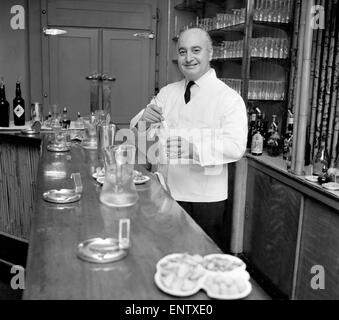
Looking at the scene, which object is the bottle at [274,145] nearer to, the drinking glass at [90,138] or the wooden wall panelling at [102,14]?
the drinking glass at [90,138]

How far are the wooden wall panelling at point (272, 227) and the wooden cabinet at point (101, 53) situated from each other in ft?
9.42

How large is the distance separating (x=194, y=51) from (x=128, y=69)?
3344mm

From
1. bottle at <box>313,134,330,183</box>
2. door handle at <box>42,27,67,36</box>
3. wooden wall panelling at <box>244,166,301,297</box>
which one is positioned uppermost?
door handle at <box>42,27,67,36</box>

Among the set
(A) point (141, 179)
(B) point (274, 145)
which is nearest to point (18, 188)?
(A) point (141, 179)

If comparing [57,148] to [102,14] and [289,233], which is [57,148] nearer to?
[289,233]

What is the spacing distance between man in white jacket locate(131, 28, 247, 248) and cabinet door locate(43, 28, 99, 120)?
301 cm

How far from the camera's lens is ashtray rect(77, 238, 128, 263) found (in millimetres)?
1258

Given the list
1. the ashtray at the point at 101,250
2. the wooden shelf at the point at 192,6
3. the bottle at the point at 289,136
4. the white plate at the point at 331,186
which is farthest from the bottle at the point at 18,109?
the ashtray at the point at 101,250

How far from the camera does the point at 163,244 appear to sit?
141 cm

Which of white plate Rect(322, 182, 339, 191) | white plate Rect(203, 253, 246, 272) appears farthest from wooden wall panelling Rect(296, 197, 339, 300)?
white plate Rect(203, 253, 246, 272)

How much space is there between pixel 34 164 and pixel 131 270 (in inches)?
106

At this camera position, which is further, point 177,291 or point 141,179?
point 141,179

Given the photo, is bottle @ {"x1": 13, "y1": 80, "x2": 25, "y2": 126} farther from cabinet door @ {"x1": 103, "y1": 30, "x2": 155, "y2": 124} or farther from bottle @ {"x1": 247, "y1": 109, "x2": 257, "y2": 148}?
bottle @ {"x1": 247, "y1": 109, "x2": 257, "y2": 148}

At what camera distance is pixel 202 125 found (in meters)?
2.82
